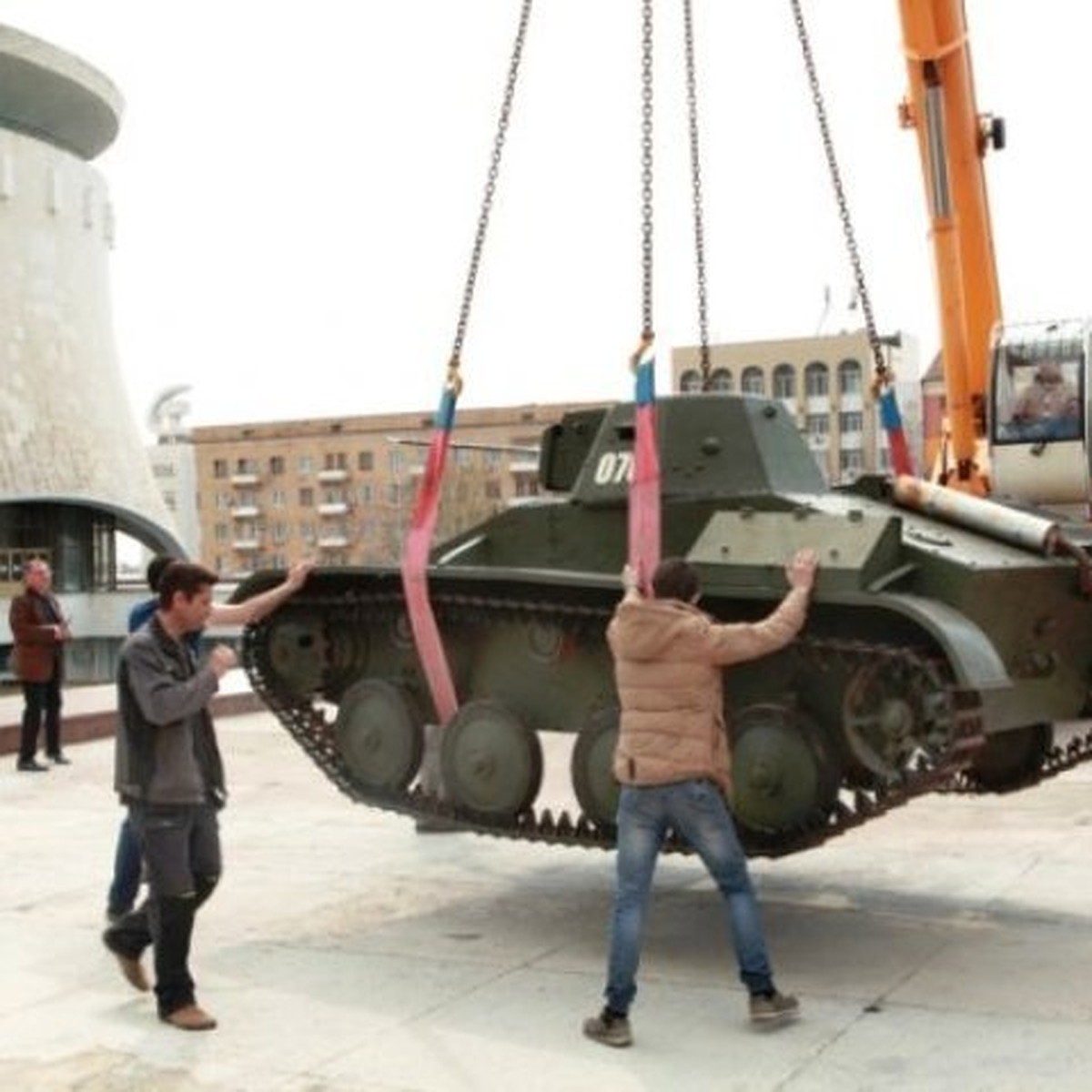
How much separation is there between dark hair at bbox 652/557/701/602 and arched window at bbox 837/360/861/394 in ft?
291

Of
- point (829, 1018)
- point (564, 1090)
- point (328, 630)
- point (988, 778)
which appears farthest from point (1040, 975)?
point (328, 630)

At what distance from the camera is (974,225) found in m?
19.2

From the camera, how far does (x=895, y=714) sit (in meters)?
7.50

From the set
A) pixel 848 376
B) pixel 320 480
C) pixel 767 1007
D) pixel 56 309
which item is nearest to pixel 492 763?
pixel 767 1007

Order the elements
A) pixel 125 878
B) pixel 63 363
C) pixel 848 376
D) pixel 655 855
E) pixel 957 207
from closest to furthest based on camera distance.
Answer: pixel 655 855
pixel 125 878
pixel 957 207
pixel 63 363
pixel 848 376

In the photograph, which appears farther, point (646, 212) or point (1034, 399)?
point (1034, 399)

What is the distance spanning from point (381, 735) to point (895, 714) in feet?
8.95

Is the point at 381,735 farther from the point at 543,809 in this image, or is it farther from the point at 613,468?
the point at 613,468

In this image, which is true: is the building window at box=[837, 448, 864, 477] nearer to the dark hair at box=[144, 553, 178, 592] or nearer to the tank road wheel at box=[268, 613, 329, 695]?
the tank road wheel at box=[268, 613, 329, 695]

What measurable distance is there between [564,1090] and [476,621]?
11.0ft

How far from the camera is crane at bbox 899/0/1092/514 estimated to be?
18.8m

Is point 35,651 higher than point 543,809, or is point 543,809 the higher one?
point 35,651

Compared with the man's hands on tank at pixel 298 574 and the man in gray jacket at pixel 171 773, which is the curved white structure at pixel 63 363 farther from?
the man in gray jacket at pixel 171 773

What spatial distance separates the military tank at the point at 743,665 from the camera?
A: 24.6 feet
